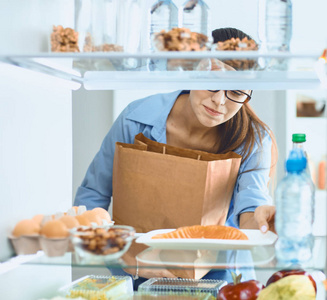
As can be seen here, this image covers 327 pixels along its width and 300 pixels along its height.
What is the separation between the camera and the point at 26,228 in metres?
0.99

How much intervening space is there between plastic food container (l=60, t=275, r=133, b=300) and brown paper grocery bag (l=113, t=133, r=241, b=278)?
0.22 meters

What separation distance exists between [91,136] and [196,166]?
2.20 m

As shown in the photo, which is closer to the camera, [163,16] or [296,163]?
[296,163]

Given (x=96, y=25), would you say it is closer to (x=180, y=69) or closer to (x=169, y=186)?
(x=180, y=69)

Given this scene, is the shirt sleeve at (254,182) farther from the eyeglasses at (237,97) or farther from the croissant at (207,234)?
the croissant at (207,234)

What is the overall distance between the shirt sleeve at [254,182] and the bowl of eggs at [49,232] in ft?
1.52

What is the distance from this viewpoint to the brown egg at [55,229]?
938 mm

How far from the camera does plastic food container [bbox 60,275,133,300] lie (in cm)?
Answer: 110

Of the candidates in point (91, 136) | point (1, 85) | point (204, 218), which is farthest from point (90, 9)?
point (91, 136)

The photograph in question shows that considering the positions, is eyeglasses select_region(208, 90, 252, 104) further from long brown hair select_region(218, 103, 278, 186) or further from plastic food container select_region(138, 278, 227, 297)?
plastic food container select_region(138, 278, 227, 297)

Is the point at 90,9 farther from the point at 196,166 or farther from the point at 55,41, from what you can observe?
the point at 196,166

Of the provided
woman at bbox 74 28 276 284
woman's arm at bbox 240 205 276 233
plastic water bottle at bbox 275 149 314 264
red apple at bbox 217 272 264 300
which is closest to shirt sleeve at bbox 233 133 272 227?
woman at bbox 74 28 276 284

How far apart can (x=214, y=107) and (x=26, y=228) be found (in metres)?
0.66

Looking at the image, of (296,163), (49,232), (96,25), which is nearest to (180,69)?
(96,25)
